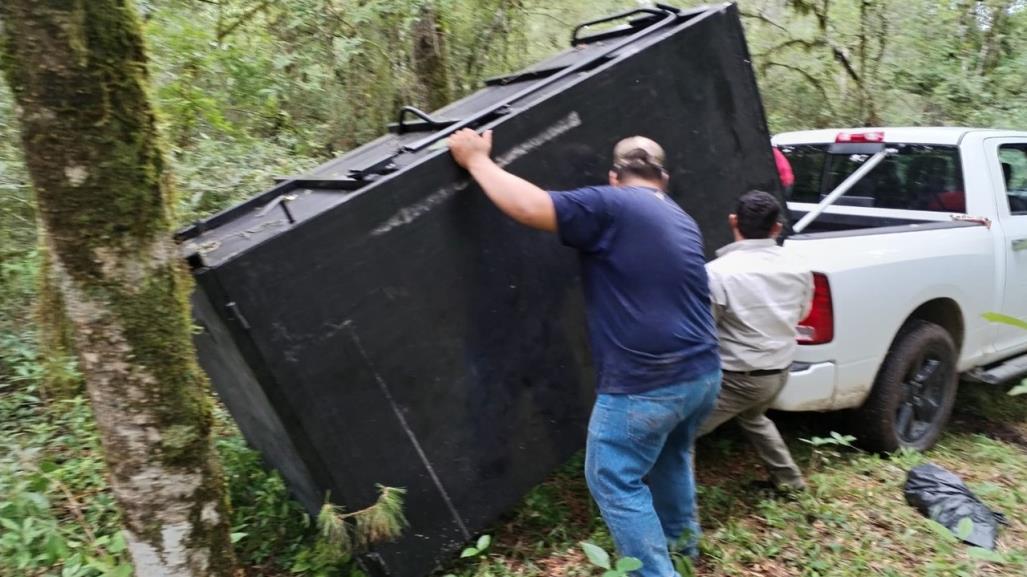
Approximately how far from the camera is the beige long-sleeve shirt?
10.5 ft

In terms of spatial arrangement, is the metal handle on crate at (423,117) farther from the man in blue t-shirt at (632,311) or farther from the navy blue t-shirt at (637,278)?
the navy blue t-shirt at (637,278)

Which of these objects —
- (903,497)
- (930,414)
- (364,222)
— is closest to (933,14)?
(930,414)

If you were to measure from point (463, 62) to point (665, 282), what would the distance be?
676cm

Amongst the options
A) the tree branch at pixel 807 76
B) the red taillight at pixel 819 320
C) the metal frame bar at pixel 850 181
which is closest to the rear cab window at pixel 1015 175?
the metal frame bar at pixel 850 181

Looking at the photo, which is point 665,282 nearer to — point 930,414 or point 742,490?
point 742,490

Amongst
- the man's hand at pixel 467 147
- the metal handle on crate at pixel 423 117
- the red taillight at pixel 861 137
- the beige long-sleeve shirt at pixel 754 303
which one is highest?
the metal handle on crate at pixel 423 117

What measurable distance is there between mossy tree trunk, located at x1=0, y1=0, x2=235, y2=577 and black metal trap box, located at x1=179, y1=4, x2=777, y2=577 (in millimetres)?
183

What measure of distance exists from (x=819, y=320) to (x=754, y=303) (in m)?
0.57

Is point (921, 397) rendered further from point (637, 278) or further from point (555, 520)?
point (637, 278)

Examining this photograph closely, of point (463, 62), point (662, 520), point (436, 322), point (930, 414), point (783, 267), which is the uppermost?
point (463, 62)

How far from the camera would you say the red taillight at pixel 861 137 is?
194 inches

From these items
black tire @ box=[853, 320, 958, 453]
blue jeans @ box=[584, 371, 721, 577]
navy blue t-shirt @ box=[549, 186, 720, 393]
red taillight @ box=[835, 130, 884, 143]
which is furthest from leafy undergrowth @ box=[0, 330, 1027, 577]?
red taillight @ box=[835, 130, 884, 143]

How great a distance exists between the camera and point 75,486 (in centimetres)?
335

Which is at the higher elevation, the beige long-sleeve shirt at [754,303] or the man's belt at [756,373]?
the beige long-sleeve shirt at [754,303]
